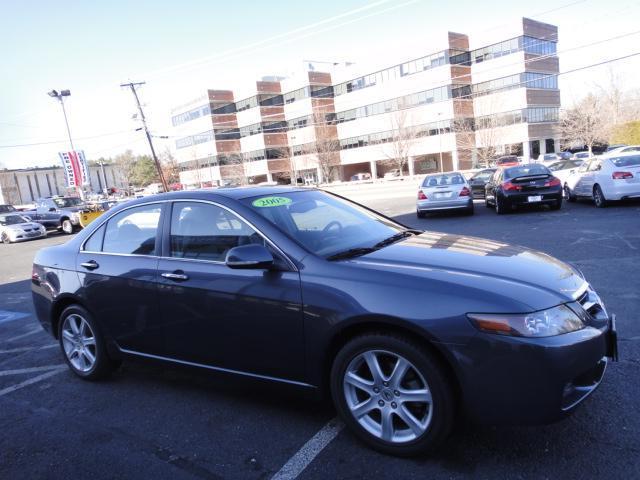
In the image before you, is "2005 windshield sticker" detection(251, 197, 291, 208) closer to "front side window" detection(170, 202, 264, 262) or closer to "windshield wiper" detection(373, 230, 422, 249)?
"front side window" detection(170, 202, 264, 262)

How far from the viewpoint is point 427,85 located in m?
61.0

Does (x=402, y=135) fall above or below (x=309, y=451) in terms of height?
above

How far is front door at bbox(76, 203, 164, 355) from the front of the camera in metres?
3.83

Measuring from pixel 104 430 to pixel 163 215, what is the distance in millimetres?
1641

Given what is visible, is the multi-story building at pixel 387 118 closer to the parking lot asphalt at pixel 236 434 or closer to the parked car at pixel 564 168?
the parked car at pixel 564 168

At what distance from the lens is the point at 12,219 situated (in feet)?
74.6

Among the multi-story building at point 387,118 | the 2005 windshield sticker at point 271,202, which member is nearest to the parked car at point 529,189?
the 2005 windshield sticker at point 271,202

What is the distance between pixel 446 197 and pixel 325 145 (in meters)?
58.0

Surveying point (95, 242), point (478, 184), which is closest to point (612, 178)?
point (478, 184)

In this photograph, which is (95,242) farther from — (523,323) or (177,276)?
(523,323)

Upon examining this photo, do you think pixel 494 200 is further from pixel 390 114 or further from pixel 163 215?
pixel 390 114

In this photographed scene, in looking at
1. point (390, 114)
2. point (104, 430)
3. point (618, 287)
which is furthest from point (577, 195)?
point (390, 114)

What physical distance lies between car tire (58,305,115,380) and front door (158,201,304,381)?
0.95 meters

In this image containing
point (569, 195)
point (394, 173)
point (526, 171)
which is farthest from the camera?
point (394, 173)
